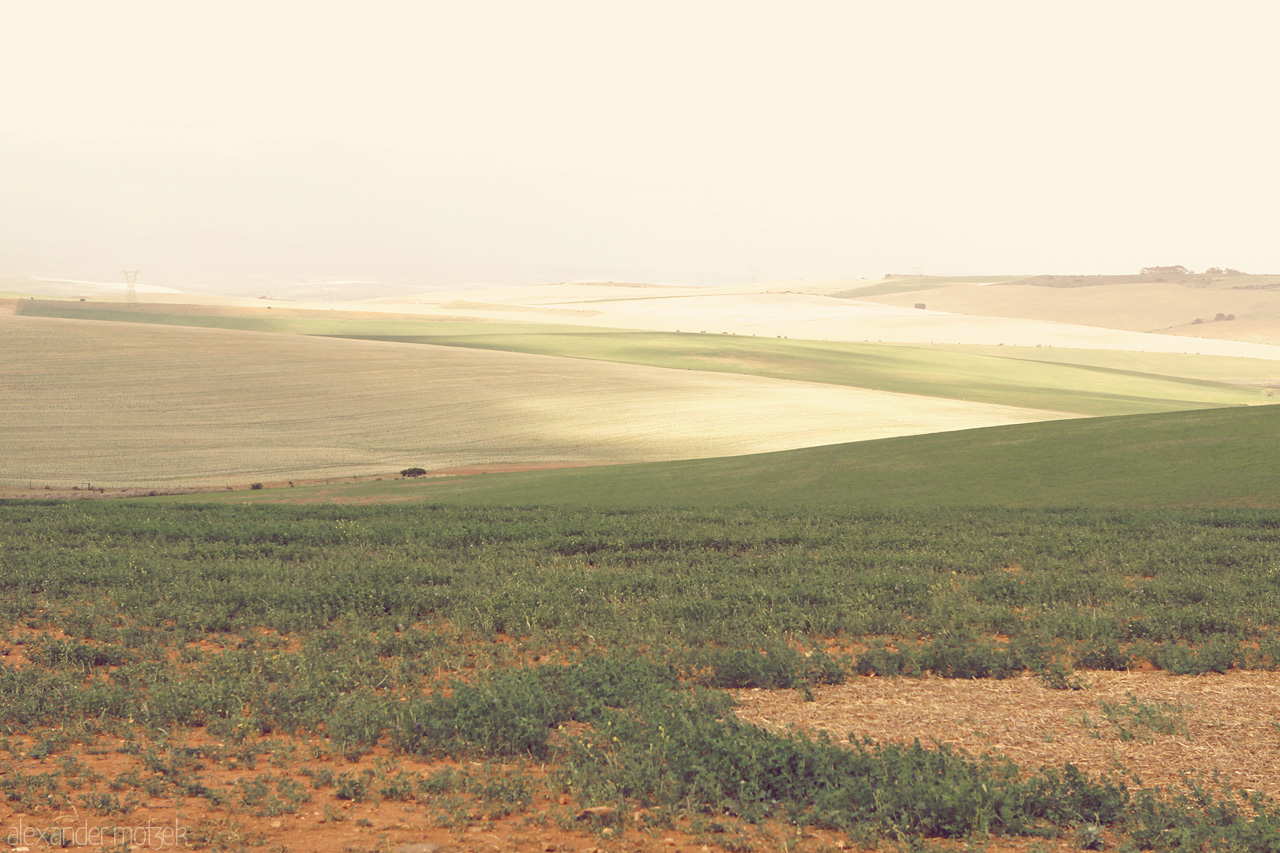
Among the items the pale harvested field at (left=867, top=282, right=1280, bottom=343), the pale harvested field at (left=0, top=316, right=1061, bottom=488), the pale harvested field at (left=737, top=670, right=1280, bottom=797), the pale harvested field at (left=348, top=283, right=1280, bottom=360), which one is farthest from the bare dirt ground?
the pale harvested field at (left=867, top=282, right=1280, bottom=343)

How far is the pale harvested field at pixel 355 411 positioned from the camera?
42.9 meters

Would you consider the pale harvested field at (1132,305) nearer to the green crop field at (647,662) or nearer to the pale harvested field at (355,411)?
the pale harvested field at (355,411)

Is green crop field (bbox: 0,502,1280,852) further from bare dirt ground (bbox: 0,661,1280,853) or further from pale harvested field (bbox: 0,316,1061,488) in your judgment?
pale harvested field (bbox: 0,316,1061,488)

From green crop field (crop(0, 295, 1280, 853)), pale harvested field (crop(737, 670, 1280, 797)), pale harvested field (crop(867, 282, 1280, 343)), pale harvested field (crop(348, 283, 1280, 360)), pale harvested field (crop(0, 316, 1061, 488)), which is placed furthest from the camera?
pale harvested field (crop(867, 282, 1280, 343))

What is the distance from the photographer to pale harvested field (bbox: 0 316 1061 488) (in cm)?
4288

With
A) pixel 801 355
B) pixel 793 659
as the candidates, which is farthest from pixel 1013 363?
pixel 793 659

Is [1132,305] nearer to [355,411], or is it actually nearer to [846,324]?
[846,324]

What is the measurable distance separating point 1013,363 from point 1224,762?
85625 mm

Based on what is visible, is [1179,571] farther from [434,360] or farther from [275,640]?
[434,360]

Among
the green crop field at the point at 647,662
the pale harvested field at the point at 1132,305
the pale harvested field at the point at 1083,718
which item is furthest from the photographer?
the pale harvested field at the point at 1132,305

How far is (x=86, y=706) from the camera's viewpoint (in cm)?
998

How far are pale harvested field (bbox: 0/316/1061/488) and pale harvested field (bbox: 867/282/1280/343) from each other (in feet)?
357

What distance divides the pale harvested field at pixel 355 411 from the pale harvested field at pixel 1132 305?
108904mm

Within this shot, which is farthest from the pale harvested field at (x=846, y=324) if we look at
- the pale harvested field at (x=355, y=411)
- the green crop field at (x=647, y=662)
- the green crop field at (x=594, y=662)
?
the green crop field at (x=594, y=662)
